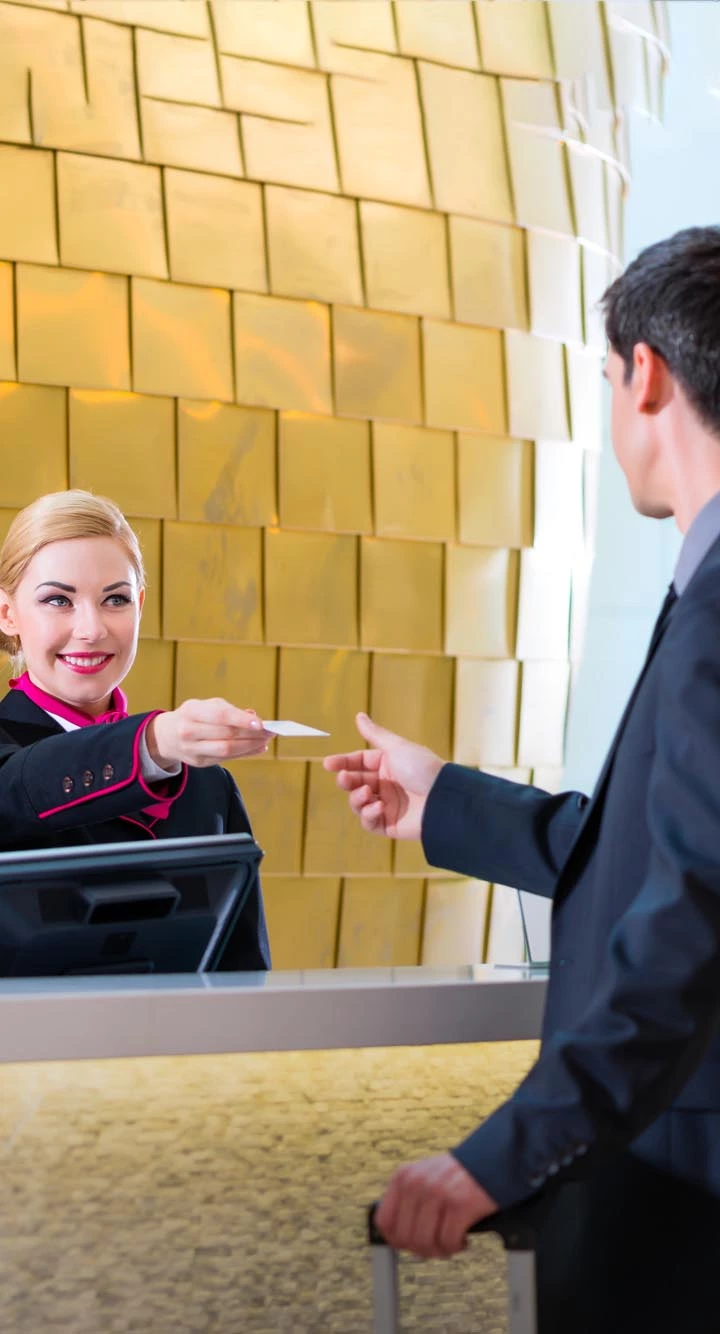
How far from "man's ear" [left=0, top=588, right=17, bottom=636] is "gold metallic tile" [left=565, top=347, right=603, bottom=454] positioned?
5.15ft

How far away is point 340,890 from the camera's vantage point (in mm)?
2676

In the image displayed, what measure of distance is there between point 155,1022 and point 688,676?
45 cm

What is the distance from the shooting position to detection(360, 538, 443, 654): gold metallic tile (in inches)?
106

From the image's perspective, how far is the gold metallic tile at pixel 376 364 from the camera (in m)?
2.67

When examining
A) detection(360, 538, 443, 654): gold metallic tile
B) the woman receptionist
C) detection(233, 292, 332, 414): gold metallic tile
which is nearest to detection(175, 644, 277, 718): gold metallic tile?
detection(360, 538, 443, 654): gold metallic tile

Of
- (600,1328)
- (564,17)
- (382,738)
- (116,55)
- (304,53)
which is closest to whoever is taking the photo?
(600,1328)

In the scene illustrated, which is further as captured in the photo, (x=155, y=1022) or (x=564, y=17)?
(x=564, y=17)

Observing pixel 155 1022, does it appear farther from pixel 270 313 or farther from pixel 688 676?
pixel 270 313

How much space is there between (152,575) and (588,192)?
1.33 meters

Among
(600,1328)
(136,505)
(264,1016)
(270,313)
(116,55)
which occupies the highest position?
(116,55)

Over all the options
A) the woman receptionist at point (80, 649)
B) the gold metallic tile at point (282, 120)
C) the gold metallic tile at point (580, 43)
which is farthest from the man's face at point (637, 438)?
the gold metallic tile at point (580, 43)

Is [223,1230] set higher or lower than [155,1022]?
lower

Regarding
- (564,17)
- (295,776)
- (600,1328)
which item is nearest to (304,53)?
(564,17)

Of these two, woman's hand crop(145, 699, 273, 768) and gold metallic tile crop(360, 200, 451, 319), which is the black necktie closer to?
woman's hand crop(145, 699, 273, 768)
